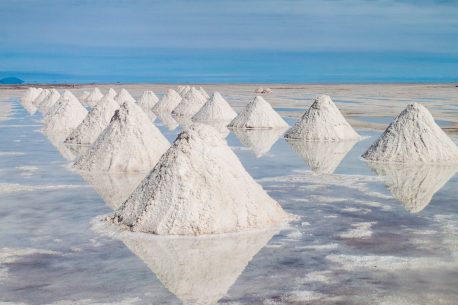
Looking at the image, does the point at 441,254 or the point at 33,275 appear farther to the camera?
the point at 441,254

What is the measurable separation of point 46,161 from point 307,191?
665 cm

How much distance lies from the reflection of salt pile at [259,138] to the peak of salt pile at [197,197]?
703 centimetres

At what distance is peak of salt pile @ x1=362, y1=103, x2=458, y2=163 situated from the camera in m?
13.9

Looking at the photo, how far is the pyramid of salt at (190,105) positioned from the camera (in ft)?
102

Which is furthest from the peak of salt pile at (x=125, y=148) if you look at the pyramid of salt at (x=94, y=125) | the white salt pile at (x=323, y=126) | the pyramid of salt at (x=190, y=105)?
the pyramid of salt at (x=190, y=105)

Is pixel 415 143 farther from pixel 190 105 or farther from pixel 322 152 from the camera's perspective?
pixel 190 105

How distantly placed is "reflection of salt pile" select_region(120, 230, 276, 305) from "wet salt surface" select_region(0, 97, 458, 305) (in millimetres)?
11

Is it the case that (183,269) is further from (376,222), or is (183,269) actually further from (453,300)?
(376,222)

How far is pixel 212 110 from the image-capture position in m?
27.2

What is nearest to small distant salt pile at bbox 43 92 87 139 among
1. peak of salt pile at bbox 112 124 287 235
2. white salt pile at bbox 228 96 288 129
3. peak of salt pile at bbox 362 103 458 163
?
white salt pile at bbox 228 96 288 129

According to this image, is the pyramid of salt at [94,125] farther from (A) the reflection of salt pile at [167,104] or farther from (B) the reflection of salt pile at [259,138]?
(A) the reflection of salt pile at [167,104]

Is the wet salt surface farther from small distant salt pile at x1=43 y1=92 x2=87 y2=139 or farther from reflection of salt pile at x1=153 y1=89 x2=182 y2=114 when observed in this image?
reflection of salt pile at x1=153 y1=89 x2=182 y2=114

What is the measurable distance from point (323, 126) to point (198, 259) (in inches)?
487

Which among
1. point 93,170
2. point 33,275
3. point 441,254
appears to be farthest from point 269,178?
point 33,275
